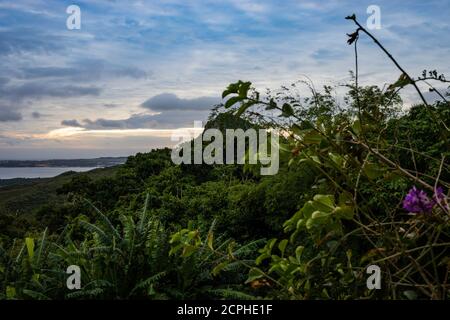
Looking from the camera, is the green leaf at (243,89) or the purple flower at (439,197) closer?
the purple flower at (439,197)

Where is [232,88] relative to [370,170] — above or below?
above

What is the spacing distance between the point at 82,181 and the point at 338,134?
10.2 meters

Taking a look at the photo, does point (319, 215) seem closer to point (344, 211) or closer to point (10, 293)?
point (344, 211)

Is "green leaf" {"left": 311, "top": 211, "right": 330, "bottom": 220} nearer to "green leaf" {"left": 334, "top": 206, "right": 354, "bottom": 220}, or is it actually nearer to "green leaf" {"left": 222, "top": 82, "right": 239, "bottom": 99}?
"green leaf" {"left": 334, "top": 206, "right": 354, "bottom": 220}

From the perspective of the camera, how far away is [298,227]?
2021mm

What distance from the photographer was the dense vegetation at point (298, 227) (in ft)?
6.79

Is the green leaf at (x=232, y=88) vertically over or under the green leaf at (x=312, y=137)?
over

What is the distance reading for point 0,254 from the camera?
437 centimetres

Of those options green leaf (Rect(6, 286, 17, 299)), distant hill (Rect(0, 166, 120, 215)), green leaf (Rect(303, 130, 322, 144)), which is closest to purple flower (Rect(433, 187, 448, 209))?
green leaf (Rect(303, 130, 322, 144))

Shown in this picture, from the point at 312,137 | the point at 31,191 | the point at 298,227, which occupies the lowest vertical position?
the point at 31,191

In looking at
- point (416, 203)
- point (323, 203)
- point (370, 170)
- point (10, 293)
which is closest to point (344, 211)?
point (323, 203)

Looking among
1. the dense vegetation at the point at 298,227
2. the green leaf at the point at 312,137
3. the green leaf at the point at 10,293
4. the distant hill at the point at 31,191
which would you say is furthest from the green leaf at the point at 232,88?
the distant hill at the point at 31,191

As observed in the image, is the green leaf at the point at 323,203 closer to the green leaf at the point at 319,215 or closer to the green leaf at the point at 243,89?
the green leaf at the point at 319,215
